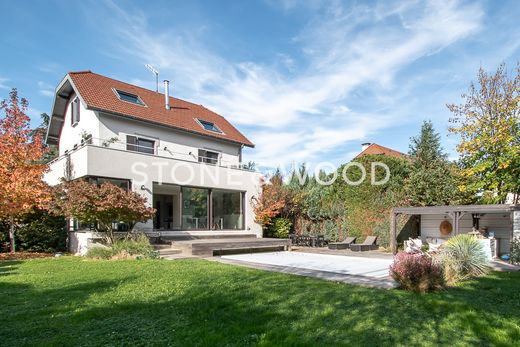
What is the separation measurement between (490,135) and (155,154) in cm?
1637

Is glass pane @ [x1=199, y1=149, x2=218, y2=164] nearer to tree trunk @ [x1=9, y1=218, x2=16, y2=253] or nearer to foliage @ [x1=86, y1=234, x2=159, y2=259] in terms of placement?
foliage @ [x1=86, y1=234, x2=159, y2=259]

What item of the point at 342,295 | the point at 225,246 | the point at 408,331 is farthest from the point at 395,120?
the point at 408,331

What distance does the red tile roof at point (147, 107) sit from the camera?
675 inches

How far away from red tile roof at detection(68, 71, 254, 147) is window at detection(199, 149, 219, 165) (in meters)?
1.07

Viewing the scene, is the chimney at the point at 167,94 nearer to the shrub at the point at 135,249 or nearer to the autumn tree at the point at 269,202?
the autumn tree at the point at 269,202

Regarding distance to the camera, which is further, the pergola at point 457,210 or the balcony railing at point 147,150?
the balcony railing at point 147,150

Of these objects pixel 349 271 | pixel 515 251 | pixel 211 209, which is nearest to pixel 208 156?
pixel 211 209

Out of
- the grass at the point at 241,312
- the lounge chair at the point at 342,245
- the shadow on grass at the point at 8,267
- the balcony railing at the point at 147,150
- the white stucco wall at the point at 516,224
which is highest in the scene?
the balcony railing at the point at 147,150

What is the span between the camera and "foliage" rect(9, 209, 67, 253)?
14383 millimetres

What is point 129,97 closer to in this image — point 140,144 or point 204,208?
point 140,144

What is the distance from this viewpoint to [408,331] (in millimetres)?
4738

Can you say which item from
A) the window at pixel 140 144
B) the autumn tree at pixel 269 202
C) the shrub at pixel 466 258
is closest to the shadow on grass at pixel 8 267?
the window at pixel 140 144

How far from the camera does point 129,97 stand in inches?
780

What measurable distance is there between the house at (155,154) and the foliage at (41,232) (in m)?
0.66
